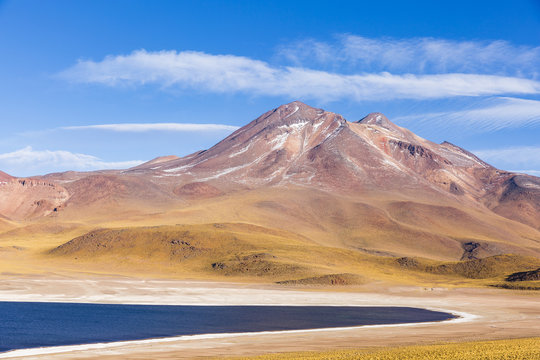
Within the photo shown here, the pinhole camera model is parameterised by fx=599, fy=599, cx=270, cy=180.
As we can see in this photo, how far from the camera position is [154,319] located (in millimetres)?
53250

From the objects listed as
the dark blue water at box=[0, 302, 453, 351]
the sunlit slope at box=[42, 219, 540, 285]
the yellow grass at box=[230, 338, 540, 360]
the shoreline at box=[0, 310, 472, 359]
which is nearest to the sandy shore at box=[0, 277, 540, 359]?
the shoreline at box=[0, 310, 472, 359]

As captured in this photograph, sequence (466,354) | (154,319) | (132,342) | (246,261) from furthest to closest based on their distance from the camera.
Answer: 1. (246,261)
2. (154,319)
3. (132,342)
4. (466,354)

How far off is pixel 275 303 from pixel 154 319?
18927 millimetres

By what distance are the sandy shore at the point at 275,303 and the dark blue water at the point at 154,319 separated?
348 cm

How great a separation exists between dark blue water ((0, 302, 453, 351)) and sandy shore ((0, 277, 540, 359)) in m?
3.48

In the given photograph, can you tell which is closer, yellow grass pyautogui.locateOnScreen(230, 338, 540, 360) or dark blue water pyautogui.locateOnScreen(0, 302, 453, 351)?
yellow grass pyautogui.locateOnScreen(230, 338, 540, 360)

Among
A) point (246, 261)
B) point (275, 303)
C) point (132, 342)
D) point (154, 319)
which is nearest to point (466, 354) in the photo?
point (132, 342)

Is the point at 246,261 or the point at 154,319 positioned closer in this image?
the point at 154,319

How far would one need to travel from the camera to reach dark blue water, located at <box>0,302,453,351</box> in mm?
43500

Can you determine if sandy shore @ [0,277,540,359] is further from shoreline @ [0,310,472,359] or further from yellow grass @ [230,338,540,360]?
yellow grass @ [230,338,540,360]

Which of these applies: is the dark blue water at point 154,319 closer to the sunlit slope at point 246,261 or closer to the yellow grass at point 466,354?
the yellow grass at point 466,354

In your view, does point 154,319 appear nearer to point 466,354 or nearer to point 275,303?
point 275,303

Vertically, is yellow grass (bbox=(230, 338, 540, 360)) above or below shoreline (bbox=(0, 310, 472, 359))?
above

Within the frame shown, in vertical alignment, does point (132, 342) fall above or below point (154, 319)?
above
